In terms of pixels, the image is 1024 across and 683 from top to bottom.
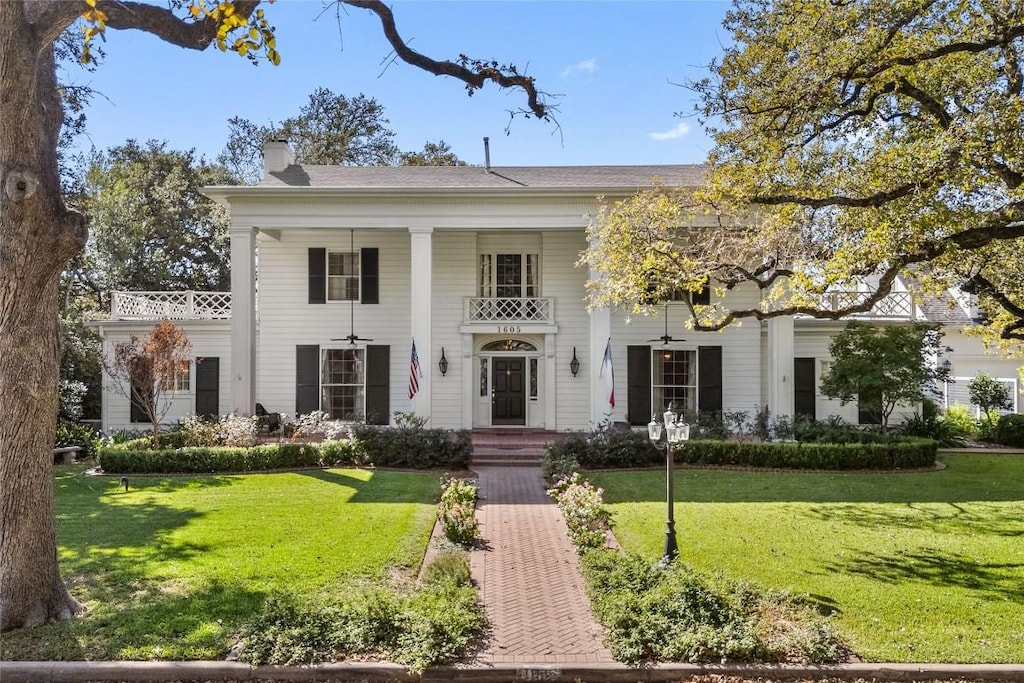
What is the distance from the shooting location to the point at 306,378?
17.2 meters

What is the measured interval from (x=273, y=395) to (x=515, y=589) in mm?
12828

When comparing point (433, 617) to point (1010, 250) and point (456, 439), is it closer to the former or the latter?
point (456, 439)

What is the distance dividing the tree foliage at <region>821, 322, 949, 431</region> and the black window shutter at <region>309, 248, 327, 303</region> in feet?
45.9

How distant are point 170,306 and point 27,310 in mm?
13398

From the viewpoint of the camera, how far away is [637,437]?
525 inches

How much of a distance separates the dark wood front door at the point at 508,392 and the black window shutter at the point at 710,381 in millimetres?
5177

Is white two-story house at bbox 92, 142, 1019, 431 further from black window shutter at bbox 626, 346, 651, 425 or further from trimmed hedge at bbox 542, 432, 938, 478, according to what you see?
trimmed hedge at bbox 542, 432, 938, 478

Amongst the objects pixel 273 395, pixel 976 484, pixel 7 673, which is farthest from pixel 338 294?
pixel 976 484

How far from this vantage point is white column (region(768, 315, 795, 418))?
1551 centimetres

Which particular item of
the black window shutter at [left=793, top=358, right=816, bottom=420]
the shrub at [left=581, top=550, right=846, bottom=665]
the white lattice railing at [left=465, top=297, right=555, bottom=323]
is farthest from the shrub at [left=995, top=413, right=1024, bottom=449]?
the shrub at [left=581, top=550, right=846, bottom=665]

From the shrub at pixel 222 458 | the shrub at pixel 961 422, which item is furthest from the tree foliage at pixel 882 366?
the shrub at pixel 222 458

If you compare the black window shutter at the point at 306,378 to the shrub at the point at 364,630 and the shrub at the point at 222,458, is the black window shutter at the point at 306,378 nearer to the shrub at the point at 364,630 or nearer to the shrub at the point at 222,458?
the shrub at the point at 222,458

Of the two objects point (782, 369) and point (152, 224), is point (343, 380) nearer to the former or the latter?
point (782, 369)

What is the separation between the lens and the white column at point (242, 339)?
588 inches
